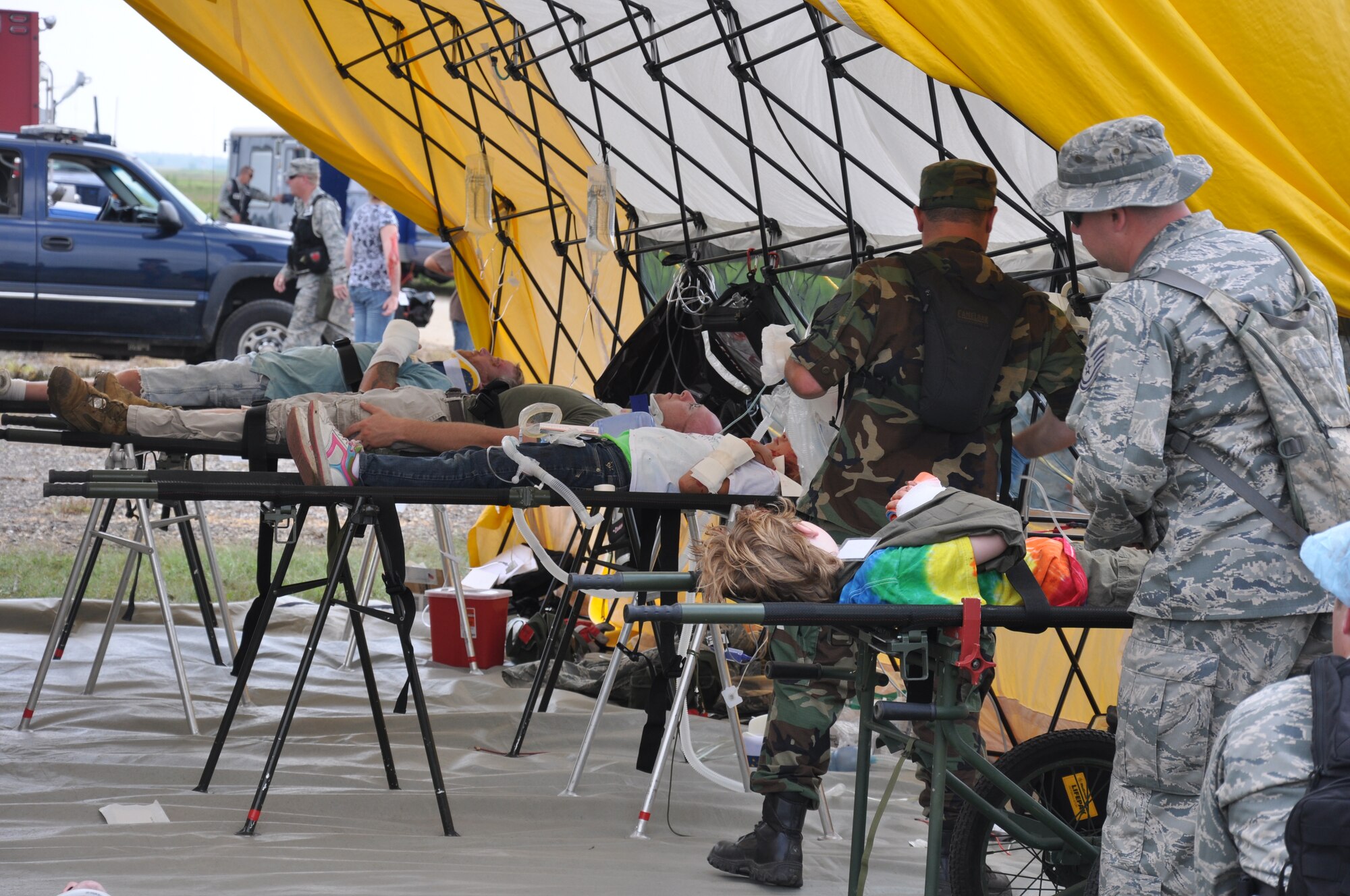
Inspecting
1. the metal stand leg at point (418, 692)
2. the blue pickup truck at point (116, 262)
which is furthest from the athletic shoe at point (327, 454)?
A: the blue pickup truck at point (116, 262)

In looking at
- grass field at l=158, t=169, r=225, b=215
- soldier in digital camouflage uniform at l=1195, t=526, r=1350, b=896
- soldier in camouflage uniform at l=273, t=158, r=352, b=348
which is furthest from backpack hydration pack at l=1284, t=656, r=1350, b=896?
grass field at l=158, t=169, r=225, b=215

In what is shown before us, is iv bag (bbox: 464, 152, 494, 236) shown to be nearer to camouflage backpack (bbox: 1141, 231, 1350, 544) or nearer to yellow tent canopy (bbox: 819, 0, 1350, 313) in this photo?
yellow tent canopy (bbox: 819, 0, 1350, 313)

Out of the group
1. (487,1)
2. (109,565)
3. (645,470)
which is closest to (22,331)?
(109,565)

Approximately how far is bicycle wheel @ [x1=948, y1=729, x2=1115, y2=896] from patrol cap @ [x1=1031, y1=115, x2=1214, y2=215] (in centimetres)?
99

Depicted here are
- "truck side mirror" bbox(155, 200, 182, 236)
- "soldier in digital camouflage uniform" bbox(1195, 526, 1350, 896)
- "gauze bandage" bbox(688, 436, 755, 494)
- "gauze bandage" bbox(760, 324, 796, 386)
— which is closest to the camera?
"soldier in digital camouflage uniform" bbox(1195, 526, 1350, 896)

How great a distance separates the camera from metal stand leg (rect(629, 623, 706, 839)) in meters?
3.34

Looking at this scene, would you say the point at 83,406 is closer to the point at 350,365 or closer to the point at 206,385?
the point at 206,385

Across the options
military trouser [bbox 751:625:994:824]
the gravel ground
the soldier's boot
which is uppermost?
military trouser [bbox 751:625:994:824]

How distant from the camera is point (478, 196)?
214 inches

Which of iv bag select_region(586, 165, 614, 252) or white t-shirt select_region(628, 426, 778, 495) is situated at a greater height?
iv bag select_region(586, 165, 614, 252)

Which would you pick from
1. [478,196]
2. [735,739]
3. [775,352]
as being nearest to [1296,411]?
[775,352]

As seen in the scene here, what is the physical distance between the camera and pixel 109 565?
693 centimetres

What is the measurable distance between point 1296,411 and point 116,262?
9.01m

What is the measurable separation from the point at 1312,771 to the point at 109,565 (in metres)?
6.52
